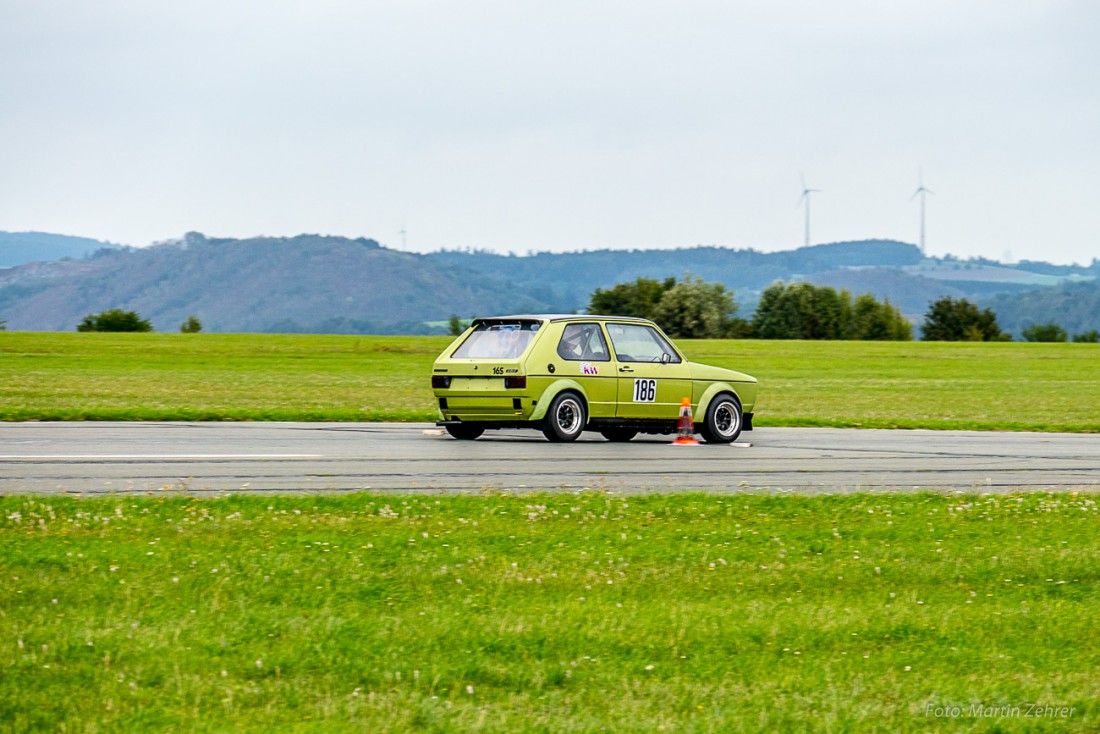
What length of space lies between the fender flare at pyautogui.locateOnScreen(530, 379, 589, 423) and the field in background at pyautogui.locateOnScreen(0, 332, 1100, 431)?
16.7 feet

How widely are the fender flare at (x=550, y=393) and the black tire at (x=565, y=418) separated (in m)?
0.07

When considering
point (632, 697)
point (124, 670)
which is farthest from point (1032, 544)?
point (124, 670)

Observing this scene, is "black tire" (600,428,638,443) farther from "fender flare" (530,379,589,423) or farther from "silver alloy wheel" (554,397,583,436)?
"fender flare" (530,379,589,423)

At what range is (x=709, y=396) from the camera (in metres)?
17.7

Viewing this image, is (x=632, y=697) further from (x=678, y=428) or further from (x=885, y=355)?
(x=885, y=355)

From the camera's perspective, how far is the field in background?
75.1ft

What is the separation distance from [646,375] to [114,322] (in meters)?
74.1

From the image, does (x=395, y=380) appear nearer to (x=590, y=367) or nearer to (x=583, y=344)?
(x=583, y=344)

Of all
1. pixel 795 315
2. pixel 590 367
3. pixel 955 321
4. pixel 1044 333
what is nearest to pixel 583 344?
pixel 590 367

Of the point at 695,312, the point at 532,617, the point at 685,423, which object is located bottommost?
the point at 532,617

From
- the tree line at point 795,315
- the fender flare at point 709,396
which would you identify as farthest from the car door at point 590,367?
the tree line at point 795,315

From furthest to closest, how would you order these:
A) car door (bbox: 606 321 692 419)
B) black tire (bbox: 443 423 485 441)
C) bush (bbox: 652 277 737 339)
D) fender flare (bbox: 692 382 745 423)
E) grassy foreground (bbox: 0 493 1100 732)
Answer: bush (bbox: 652 277 737 339)
fender flare (bbox: 692 382 745 423)
black tire (bbox: 443 423 485 441)
car door (bbox: 606 321 692 419)
grassy foreground (bbox: 0 493 1100 732)

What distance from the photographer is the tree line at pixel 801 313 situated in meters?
105

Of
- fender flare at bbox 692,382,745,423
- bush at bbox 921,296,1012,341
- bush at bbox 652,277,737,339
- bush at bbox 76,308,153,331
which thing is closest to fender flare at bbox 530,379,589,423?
fender flare at bbox 692,382,745,423
